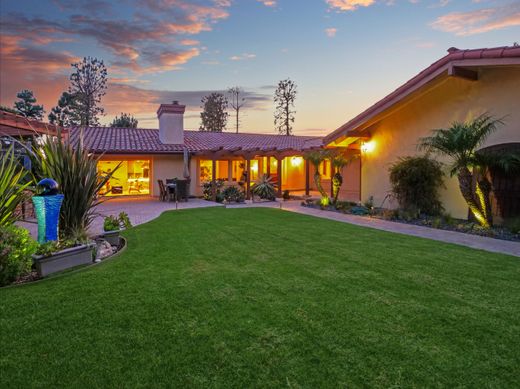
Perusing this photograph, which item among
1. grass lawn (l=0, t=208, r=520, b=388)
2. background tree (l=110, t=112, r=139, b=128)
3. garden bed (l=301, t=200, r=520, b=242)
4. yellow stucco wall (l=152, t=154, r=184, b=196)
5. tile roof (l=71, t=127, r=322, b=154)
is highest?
background tree (l=110, t=112, r=139, b=128)

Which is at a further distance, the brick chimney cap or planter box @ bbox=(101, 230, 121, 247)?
the brick chimney cap

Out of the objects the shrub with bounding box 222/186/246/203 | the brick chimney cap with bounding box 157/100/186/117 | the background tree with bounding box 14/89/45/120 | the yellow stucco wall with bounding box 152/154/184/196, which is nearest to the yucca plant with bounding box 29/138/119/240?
the shrub with bounding box 222/186/246/203

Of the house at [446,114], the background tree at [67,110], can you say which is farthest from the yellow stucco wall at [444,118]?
the background tree at [67,110]

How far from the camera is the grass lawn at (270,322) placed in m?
2.75

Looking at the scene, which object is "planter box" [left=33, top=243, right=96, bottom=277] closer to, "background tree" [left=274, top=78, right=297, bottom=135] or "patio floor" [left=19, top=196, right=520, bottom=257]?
"patio floor" [left=19, top=196, right=520, bottom=257]

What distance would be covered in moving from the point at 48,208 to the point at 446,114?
35.3ft

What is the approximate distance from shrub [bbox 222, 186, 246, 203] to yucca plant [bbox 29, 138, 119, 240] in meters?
10.1

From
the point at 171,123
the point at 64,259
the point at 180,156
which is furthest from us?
the point at 171,123

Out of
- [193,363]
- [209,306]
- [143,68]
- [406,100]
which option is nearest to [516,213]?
[406,100]

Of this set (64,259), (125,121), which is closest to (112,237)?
(64,259)

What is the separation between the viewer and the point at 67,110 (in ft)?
133

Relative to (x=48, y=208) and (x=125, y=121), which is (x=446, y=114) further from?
(x=125, y=121)

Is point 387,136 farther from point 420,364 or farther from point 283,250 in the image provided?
point 420,364

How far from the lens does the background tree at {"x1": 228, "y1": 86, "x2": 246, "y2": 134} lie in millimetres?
40969
